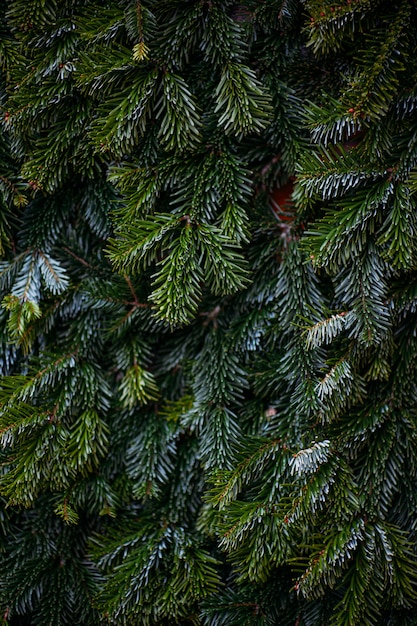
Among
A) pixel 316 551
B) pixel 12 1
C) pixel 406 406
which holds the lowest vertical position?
pixel 316 551

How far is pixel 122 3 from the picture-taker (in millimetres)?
625

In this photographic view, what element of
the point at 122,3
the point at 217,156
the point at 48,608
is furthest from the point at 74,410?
the point at 122,3

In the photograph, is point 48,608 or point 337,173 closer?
point 337,173

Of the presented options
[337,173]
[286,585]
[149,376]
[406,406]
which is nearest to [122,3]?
[337,173]

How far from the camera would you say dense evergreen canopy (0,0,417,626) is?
1.97 ft

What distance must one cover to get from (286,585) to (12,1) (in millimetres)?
800

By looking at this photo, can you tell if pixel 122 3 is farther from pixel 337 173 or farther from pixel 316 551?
pixel 316 551

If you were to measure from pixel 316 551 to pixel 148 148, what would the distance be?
0.52 metres

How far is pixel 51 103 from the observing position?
65 cm

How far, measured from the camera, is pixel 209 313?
28.4 inches

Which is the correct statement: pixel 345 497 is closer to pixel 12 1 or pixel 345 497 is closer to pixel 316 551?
pixel 316 551

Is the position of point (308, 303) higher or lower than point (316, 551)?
higher

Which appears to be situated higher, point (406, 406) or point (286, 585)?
point (406, 406)

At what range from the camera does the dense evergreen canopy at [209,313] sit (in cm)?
60
